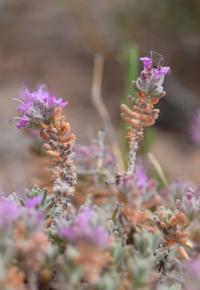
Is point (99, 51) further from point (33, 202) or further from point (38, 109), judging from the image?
point (33, 202)

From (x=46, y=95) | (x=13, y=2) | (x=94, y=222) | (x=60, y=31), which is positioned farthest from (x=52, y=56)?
(x=94, y=222)

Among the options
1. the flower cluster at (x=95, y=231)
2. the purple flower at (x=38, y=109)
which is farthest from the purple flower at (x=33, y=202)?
the purple flower at (x=38, y=109)

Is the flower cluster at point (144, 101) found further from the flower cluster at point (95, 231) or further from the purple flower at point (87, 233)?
the purple flower at point (87, 233)

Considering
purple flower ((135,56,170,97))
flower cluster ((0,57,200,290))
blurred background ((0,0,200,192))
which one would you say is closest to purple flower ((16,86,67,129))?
flower cluster ((0,57,200,290))

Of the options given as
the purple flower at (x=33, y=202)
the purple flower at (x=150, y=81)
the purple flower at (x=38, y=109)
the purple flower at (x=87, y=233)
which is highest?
the purple flower at (x=150, y=81)

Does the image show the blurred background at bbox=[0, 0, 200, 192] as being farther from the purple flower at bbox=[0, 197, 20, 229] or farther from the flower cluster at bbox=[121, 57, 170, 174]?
the purple flower at bbox=[0, 197, 20, 229]

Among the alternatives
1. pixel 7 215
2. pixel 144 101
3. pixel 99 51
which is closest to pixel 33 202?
pixel 7 215
